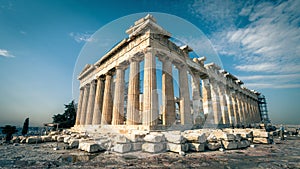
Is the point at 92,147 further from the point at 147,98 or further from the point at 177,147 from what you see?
the point at 147,98

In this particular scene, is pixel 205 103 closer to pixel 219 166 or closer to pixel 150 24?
pixel 150 24

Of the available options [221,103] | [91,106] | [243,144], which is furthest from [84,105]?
A: [243,144]

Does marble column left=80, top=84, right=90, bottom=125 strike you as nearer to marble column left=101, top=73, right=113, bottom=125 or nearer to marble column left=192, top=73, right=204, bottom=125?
marble column left=101, top=73, right=113, bottom=125

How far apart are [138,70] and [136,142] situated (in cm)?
931

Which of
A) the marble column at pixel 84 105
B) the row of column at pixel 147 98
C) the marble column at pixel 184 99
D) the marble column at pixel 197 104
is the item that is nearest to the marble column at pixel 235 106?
the marble column at pixel 197 104

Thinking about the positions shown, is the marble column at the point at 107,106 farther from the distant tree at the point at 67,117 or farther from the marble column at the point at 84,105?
the distant tree at the point at 67,117

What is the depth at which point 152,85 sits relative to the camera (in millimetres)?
11648

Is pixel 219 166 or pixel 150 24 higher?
pixel 150 24

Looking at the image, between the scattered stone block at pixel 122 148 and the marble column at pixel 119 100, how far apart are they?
347 inches

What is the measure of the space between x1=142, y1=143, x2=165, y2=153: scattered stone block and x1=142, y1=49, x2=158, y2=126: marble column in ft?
14.9

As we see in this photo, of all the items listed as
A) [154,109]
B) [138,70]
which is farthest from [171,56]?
[154,109]

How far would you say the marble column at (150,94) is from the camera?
10.9 meters

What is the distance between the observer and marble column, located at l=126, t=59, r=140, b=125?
41.3ft

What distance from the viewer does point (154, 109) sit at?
11312 millimetres
